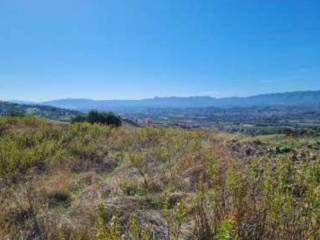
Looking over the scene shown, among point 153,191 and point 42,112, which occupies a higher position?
point 153,191

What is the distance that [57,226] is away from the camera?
14.3ft

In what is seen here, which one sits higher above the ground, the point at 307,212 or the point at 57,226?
the point at 307,212

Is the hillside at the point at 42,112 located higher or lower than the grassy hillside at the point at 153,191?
lower

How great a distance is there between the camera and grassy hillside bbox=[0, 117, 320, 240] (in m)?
3.41

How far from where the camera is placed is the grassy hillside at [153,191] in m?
3.41

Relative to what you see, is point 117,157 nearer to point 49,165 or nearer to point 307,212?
point 49,165

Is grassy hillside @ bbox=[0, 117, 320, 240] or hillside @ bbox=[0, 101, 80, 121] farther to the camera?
hillside @ bbox=[0, 101, 80, 121]

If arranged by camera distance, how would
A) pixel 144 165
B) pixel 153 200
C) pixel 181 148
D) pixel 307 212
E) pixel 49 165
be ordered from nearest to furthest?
pixel 307 212 → pixel 153 200 → pixel 144 165 → pixel 49 165 → pixel 181 148

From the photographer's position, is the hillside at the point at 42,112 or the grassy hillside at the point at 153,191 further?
the hillside at the point at 42,112

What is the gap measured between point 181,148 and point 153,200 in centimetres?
418

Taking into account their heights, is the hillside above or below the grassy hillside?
below

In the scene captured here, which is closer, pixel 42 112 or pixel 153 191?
pixel 153 191

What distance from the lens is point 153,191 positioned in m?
6.04

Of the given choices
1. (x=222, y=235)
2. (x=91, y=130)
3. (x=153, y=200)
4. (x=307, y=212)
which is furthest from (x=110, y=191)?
(x=91, y=130)
